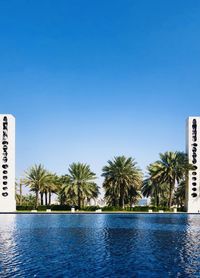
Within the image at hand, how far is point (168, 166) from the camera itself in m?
67.6

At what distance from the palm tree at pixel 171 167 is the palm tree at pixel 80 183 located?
1169 centimetres

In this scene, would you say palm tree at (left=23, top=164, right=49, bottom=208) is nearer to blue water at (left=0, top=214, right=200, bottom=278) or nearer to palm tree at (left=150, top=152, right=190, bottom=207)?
palm tree at (left=150, top=152, right=190, bottom=207)

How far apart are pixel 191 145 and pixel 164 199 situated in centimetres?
3086

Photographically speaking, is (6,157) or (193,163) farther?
(193,163)

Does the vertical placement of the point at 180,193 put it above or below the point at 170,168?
below

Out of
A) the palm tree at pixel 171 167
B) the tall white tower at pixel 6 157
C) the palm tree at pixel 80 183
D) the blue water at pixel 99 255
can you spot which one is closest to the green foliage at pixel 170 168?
the palm tree at pixel 171 167

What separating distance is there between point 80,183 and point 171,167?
1661cm

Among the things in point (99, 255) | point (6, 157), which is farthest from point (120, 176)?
point (99, 255)

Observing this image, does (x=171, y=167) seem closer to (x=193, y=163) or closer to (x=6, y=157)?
(x=193, y=163)

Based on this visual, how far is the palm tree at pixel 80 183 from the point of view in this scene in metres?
68.8

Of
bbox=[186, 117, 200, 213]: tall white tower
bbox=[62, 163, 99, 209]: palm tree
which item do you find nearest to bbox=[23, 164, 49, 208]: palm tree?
bbox=[62, 163, 99, 209]: palm tree

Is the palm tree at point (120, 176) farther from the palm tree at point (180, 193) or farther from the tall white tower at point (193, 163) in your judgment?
the palm tree at point (180, 193)

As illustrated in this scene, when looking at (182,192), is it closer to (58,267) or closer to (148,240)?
(148,240)

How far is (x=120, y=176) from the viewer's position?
68.4 metres
